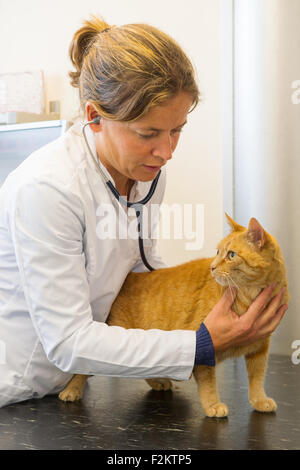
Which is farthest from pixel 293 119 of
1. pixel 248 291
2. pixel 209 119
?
pixel 248 291

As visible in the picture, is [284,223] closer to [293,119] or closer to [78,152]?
[293,119]

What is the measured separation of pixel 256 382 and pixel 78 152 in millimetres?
586

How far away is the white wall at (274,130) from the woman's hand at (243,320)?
0.80 m

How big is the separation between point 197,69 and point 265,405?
1.93 metres

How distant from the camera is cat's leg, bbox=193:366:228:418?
Result: 1.02m

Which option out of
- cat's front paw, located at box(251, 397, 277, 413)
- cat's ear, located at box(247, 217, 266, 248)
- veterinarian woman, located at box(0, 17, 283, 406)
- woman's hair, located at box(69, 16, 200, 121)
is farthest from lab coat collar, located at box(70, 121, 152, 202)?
cat's front paw, located at box(251, 397, 277, 413)

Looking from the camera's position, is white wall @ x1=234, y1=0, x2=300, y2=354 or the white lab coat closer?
the white lab coat

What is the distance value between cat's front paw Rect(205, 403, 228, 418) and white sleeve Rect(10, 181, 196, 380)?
0.10m

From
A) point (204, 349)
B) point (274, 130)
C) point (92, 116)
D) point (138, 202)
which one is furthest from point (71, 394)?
point (274, 130)

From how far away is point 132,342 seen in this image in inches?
38.4

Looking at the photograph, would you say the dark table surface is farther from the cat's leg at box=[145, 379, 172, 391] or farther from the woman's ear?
the woman's ear

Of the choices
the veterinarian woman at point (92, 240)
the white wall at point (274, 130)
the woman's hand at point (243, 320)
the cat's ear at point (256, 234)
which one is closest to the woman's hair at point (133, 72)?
the veterinarian woman at point (92, 240)

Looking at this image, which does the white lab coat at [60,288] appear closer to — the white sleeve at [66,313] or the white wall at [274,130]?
the white sleeve at [66,313]

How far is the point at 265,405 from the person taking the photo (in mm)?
1058
